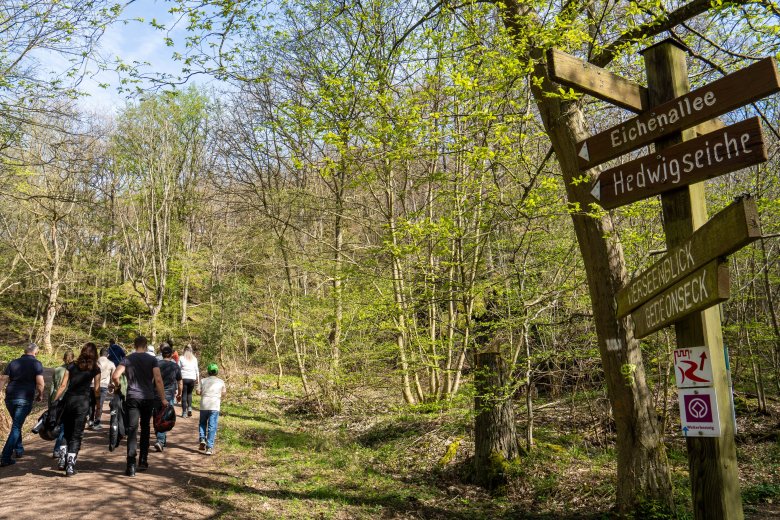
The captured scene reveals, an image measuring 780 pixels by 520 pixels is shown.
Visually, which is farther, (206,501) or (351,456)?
(351,456)

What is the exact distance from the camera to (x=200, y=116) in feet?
87.3

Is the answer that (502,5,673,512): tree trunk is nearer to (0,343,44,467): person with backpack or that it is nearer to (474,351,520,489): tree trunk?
(474,351,520,489): tree trunk

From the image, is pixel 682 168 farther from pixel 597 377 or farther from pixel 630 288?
pixel 597 377

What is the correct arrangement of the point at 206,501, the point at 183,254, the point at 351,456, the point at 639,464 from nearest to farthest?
the point at 639,464 < the point at 206,501 < the point at 351,456 < the point at 183,254

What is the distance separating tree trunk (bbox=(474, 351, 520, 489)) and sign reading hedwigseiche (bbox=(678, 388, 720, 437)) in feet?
17.6

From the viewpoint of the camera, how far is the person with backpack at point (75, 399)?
7.58 metres

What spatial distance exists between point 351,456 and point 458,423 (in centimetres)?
224

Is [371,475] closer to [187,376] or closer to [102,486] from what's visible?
[102,486]

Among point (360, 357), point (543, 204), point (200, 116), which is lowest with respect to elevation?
point (360, 357)

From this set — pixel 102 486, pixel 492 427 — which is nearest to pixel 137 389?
pixel 102 486

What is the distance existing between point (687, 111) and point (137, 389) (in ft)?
24.9

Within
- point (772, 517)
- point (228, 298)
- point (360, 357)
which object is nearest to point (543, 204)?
point (772, 517)

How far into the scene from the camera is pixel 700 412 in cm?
→ 306

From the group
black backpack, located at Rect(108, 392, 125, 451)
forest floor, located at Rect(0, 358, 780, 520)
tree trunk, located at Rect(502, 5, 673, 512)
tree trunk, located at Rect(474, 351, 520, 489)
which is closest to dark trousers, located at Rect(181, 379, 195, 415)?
forest floor, located at Rect(0, 358, 780, 520)
